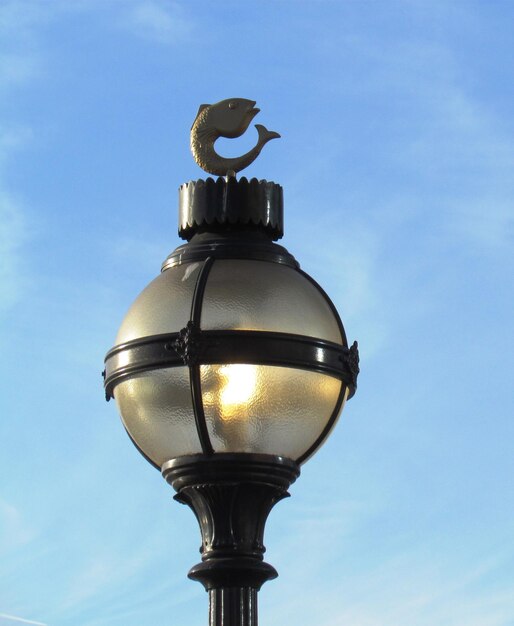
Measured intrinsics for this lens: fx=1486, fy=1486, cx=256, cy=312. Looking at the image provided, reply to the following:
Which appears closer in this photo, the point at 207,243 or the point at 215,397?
the point at 215,397

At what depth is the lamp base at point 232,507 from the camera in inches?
195

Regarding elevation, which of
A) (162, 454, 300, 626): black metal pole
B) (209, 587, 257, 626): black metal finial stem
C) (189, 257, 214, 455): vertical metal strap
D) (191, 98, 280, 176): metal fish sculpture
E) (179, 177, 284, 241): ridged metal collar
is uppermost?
(191, 98, 280, 176): metal fish sculpture

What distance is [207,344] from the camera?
191 inches

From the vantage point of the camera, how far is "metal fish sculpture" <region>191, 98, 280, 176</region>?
5.69 metres

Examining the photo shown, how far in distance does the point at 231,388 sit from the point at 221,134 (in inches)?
49.0

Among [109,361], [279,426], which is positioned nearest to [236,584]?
[279,426]

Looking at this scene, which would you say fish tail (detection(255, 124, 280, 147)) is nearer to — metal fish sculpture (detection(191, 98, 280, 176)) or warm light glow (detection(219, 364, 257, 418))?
metal fish sculpture (detection(191, 98, 280, 176))

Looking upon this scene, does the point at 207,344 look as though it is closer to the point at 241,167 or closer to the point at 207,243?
the point at 207,243

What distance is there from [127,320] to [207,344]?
50 centimetres

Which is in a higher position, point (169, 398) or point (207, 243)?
point (207, 243)

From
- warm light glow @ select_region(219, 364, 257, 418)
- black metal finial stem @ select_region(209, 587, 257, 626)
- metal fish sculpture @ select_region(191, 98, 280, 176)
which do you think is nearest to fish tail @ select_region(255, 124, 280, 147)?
metal fish sculpture @ select_region(191, 98, 280, 176)

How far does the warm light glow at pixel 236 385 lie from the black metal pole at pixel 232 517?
0.19 m

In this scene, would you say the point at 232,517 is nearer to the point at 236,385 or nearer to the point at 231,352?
the point at 236,385

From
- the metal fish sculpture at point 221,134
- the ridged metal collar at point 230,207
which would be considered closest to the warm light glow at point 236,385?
the ridged metal collar at point 230,207
